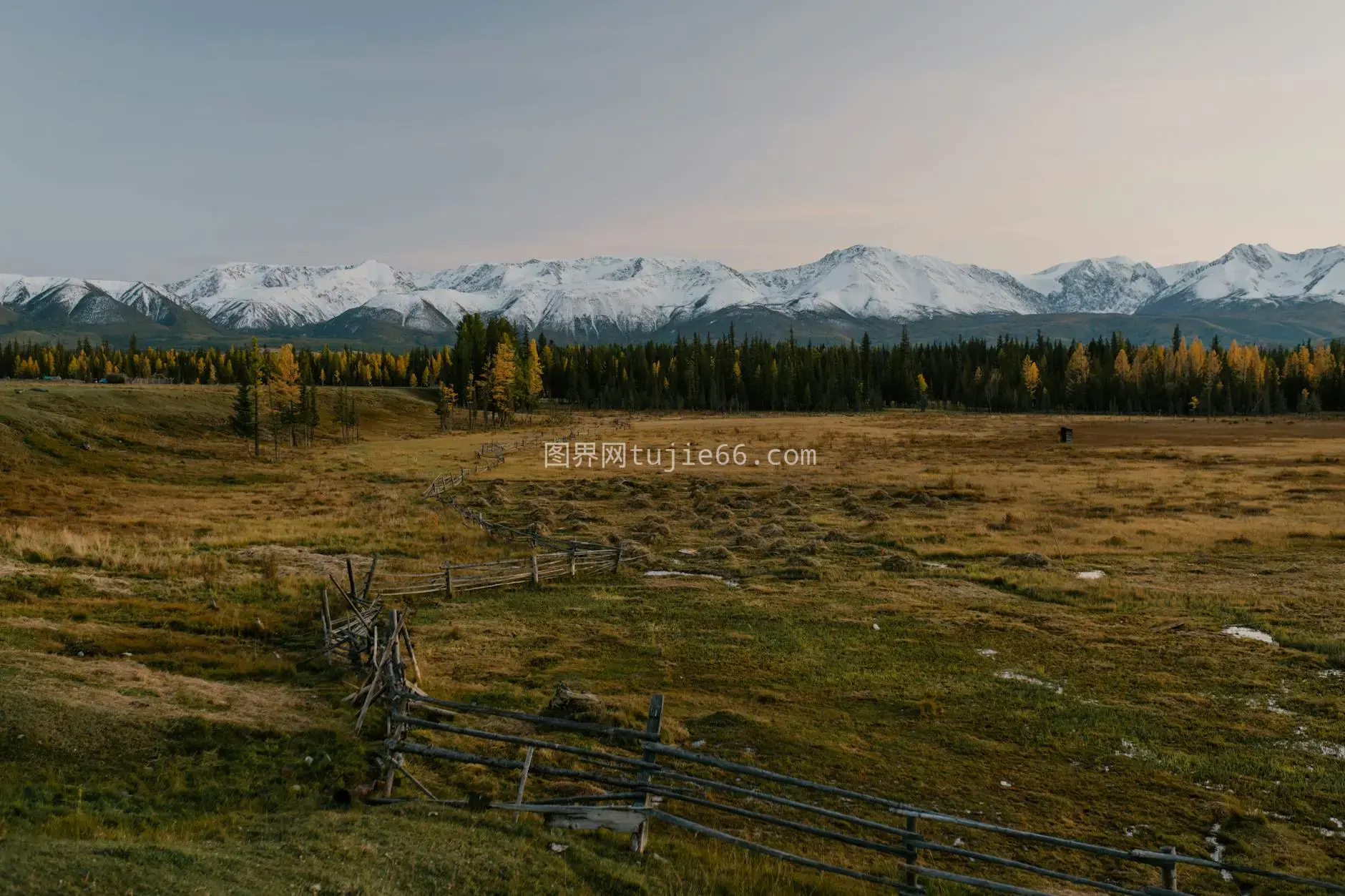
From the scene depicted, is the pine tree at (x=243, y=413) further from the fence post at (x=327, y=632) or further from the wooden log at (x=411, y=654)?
the wooden log at (x=411, y=654)

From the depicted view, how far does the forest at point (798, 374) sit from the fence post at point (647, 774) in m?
108

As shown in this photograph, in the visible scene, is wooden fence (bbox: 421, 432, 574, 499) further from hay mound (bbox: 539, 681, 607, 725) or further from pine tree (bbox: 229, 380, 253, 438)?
hay mound (bbox: 539, 681, 607, 725)

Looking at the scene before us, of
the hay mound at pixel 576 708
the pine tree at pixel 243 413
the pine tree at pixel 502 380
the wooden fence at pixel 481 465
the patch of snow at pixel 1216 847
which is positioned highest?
the pine tree at pixel 502 380

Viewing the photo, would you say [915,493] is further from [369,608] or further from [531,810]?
[531,810]

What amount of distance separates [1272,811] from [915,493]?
35.9 m

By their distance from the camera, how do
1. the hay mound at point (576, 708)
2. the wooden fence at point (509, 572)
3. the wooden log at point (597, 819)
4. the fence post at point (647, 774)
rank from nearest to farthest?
the fence post at point (647, 774) → the wooden log at point (597, 819) → the hay mound at point (576, 708) → the wooden fence at point (509, 572)

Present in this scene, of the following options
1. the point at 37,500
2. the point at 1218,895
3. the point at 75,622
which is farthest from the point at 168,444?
the point at 1218,895

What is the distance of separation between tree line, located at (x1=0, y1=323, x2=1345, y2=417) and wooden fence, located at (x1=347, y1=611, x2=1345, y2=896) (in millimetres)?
104543

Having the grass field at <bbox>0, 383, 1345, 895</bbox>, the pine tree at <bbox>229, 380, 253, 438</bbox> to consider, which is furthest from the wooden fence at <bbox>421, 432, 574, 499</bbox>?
the pine tree at <bbox>229, 380, 253, 438</bbox>

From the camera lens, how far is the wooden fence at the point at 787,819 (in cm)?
1012

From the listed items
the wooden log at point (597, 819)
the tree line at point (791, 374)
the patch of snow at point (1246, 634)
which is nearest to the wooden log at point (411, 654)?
the wooden log at point (597, 819)

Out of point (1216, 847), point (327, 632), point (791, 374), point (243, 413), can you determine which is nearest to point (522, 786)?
point (327, 632)

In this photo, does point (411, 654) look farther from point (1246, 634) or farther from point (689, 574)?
point (1246, 634)

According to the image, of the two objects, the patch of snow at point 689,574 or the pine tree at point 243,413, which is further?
the pine tree at point 243,413
